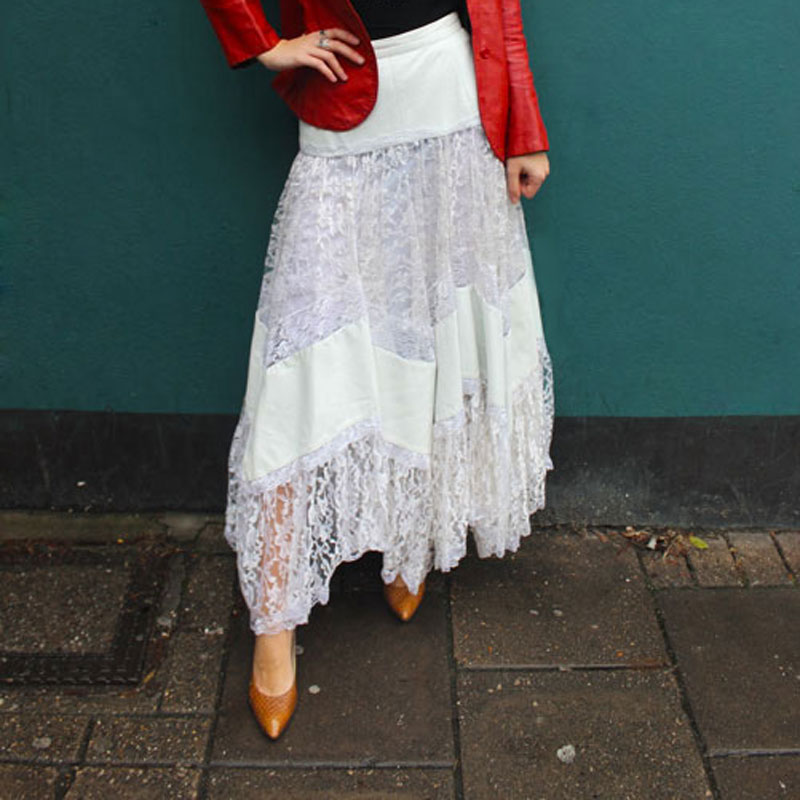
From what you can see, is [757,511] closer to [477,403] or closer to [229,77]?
[477,403]

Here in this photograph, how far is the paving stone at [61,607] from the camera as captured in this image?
101 inches

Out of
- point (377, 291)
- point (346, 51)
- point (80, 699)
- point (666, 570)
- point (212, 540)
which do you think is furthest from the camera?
point (212, 540)

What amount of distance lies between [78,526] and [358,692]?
1.11m

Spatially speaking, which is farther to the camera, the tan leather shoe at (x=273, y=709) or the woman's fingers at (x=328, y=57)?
the tan leather shoe at (x=273, y=709)

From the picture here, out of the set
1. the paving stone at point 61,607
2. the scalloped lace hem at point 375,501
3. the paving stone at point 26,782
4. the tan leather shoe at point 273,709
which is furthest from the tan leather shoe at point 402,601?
the paving stone at point 26,782

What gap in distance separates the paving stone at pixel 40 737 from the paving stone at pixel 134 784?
0.09 meters

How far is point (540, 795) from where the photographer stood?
215 centimetres

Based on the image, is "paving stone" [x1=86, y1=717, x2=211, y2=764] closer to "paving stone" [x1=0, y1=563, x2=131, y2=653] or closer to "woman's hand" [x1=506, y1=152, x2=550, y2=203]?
"paving stone" [x1=0, y1=563, x2=131, y2=653]

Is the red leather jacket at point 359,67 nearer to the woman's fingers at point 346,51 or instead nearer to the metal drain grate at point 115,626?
the woman's fingers at point 346,51

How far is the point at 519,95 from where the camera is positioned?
7.05 feet

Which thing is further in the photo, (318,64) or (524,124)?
(524,124)

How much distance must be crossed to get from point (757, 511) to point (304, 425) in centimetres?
161

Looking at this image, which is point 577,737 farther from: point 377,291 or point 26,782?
point 26,782

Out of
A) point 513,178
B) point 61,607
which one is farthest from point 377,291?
point 61,607
